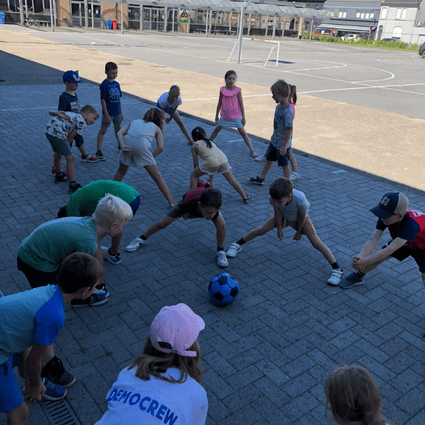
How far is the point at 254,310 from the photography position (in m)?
4.55

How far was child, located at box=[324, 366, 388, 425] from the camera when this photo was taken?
1.88 meters

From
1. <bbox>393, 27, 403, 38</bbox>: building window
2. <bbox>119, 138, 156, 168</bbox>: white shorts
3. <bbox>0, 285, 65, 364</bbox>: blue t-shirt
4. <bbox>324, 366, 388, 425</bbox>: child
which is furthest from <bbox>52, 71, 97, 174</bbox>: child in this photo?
<bbox>393, 27, 403, 38</bbox>: building window

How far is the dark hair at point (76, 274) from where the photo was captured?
8.57ft

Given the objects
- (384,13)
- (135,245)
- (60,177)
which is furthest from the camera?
(384,13)

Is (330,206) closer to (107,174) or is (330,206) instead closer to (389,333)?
(389,333)

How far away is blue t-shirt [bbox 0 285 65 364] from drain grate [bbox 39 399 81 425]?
0.88 m

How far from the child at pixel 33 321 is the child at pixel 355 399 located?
155cm

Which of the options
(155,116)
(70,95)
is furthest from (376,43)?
(155,116)

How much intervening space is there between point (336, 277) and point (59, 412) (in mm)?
→ 3325

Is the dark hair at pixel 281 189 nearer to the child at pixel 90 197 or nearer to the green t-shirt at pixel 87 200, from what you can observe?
the child at pixel 90 197

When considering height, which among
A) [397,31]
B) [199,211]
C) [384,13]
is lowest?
[199,211]

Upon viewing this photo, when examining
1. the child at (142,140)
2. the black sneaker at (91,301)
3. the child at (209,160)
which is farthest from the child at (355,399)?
the child at (142,140)

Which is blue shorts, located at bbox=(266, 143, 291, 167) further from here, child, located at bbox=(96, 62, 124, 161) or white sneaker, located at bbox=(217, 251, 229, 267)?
child, located at bbox=(96, 62, 124, 161)

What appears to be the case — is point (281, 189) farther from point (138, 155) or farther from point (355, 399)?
point (355, 399)
